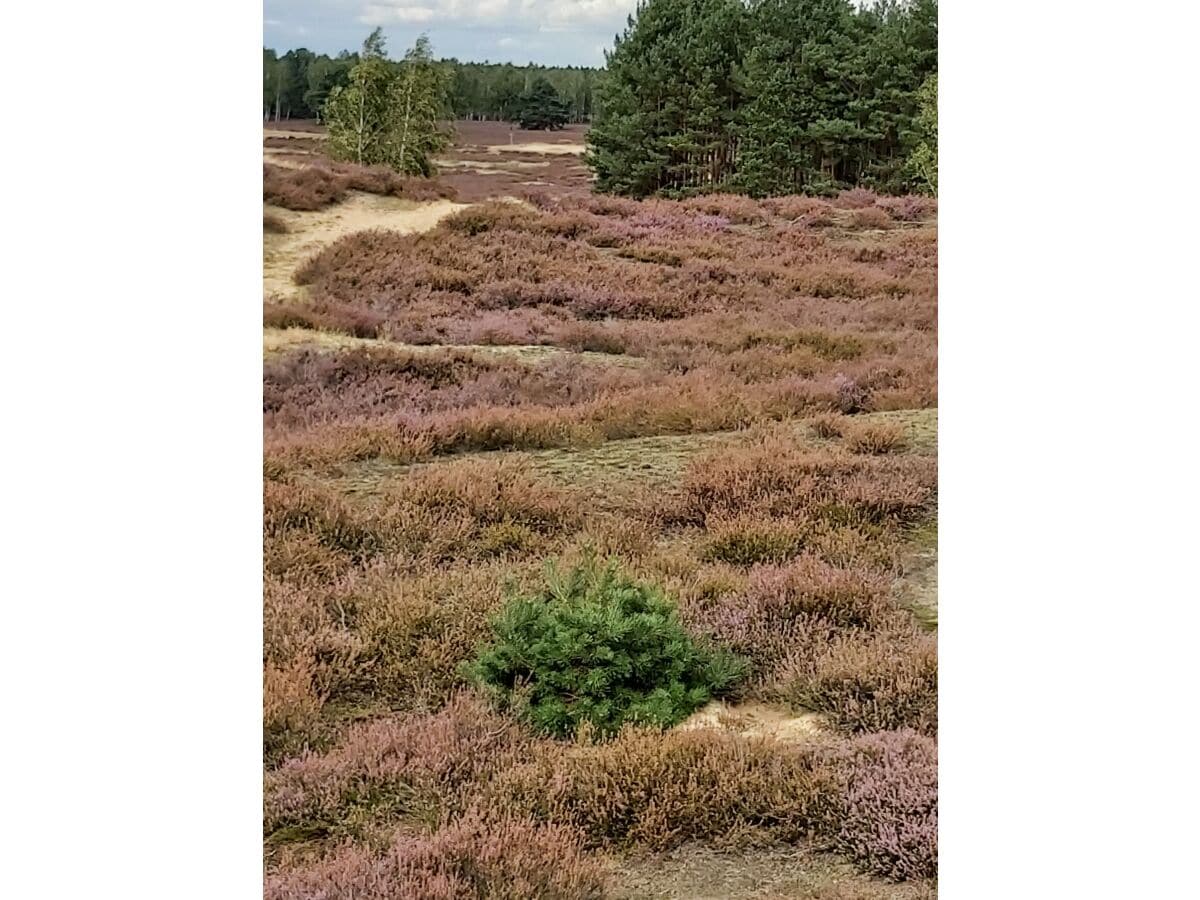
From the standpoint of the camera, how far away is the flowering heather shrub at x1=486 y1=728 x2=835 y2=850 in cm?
369

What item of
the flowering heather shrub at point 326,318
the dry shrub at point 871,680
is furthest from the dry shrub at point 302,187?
the dry shrub at point 871,680

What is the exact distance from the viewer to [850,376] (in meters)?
4.27

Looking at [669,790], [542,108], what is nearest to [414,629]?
[669,790]

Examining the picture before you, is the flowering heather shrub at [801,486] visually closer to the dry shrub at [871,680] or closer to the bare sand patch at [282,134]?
the dry shrub at [871,680]

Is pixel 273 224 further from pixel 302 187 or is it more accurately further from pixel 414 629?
pixel 414 629

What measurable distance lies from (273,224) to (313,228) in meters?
0.11

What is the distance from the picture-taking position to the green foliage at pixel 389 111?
403 cm

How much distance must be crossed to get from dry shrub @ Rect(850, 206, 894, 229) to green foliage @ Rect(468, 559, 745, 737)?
1.28 metres

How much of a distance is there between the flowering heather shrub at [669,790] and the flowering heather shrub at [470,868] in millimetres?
66

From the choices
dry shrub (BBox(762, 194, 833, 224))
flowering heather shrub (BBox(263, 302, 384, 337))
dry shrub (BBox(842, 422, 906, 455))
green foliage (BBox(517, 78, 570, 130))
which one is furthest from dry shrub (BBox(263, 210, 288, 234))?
dry shrub (BBox(842, 422, 906, 455))

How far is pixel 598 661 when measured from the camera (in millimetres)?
3855
